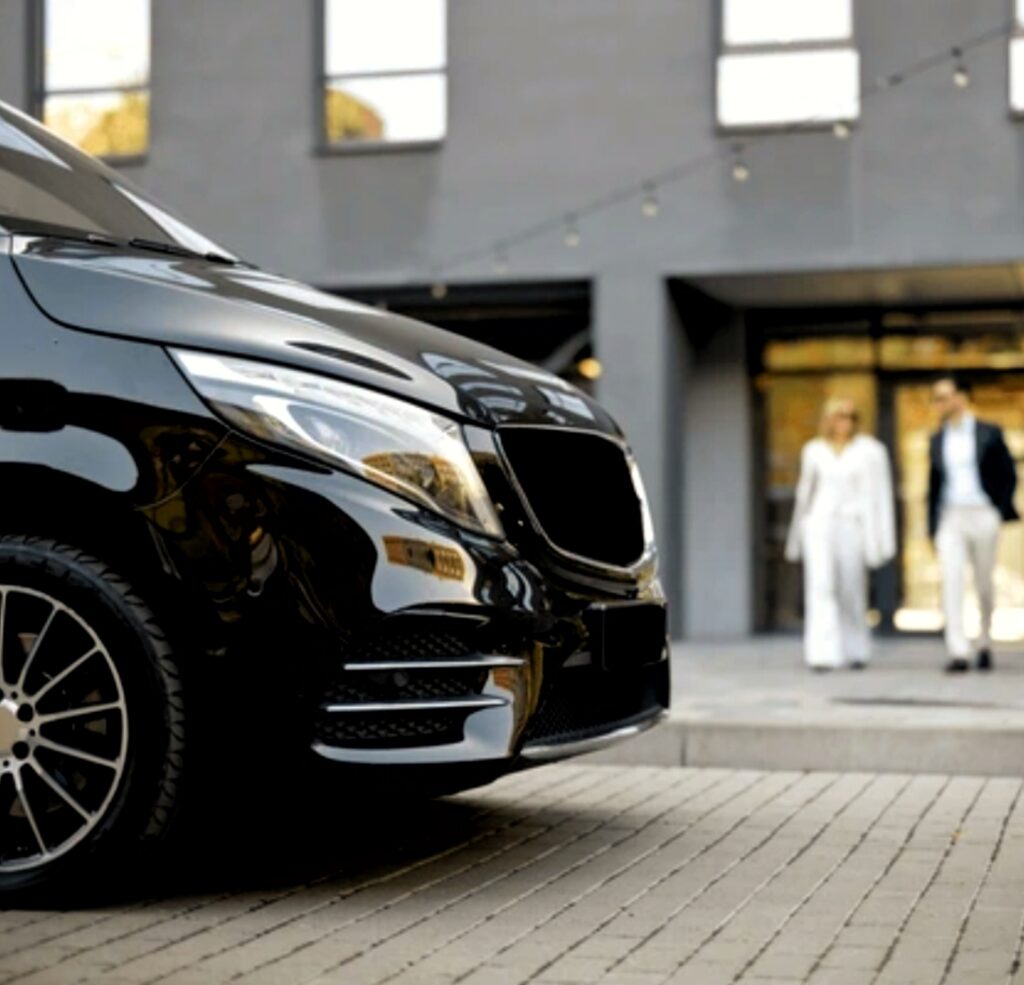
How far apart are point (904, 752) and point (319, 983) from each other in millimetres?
4584

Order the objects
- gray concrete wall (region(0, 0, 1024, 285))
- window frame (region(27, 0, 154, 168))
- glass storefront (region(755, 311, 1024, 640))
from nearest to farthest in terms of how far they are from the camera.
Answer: gray concrete wall (region(0, 0, 1024, 285))
glass storefront (region(755, 311, 1024, 640))
window frame (region(27, 0, 154, 168))

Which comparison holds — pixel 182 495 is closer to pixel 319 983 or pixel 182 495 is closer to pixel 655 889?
pixel 319 983

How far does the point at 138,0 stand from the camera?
17.8 metres

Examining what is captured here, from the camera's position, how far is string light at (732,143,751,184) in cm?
1623

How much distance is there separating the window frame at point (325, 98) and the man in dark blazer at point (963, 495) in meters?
5.85

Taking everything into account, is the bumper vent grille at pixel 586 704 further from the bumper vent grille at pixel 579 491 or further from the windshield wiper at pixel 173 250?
the windshield wiper at pixel 173 250

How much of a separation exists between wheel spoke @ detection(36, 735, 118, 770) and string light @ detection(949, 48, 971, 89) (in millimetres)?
11211

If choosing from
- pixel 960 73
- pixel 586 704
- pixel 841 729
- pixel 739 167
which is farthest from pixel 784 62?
pixel 586 704

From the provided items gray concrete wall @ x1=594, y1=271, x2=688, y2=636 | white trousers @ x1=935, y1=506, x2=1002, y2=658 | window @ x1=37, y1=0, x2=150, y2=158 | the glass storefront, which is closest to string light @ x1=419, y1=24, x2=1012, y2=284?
gray concrete wall @ x1=594, y1=271, x2=688, y2=636

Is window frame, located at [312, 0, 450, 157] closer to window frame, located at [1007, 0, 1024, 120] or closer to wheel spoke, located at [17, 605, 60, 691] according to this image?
window frame, located at [1007, 0, 1024, 120]

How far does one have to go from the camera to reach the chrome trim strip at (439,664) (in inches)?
188

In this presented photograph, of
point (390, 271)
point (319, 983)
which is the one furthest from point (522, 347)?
point (319, 983)

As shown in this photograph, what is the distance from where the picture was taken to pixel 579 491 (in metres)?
5.50

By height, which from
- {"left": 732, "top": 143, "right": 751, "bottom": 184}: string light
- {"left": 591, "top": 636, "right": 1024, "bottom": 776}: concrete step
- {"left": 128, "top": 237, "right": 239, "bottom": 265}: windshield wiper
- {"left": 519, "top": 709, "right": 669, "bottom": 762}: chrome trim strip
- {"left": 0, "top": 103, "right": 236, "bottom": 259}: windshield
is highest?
{"left": 732, "top": 143, "right": 751, "bottom": 184}: string light
